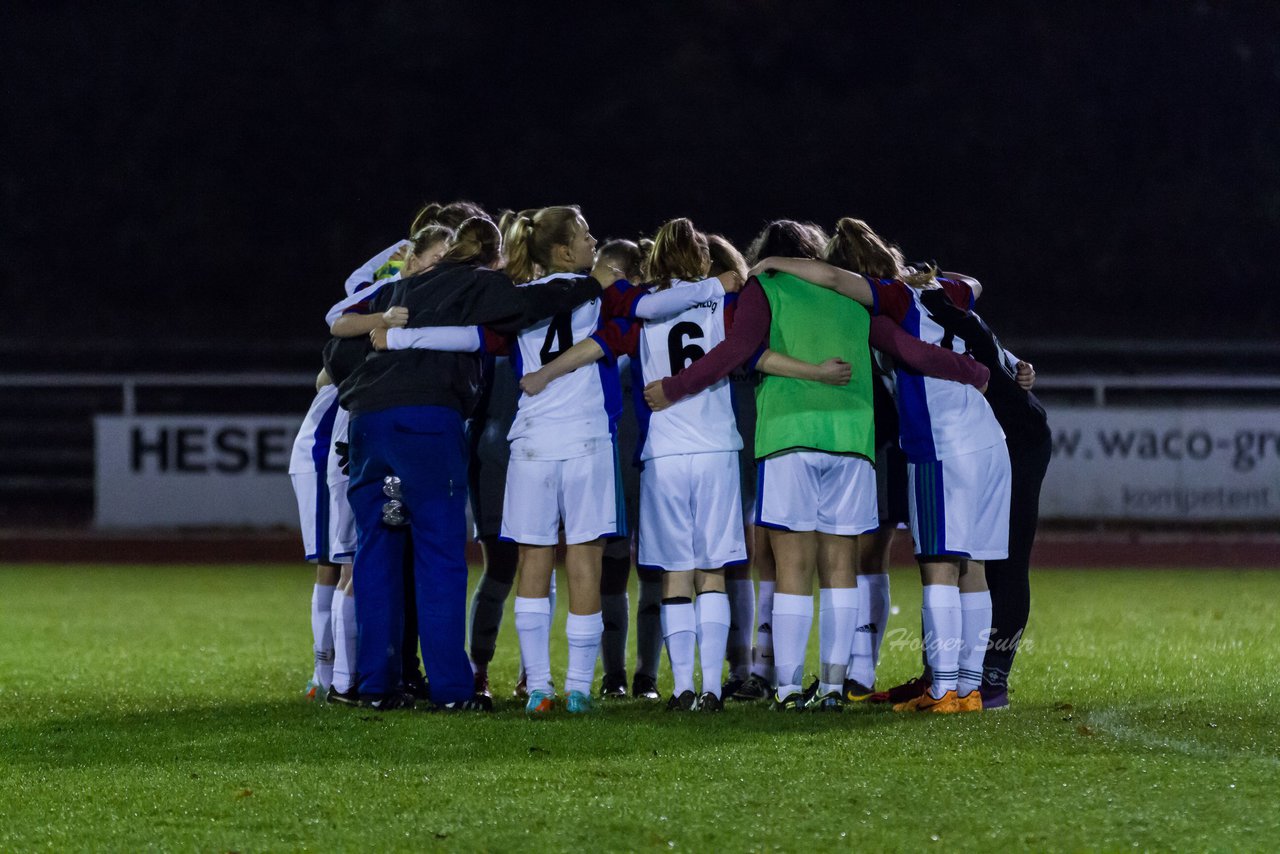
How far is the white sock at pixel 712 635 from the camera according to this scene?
5.88 meters

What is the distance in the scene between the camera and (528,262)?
6.09m

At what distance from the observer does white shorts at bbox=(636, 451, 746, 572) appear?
5.88m

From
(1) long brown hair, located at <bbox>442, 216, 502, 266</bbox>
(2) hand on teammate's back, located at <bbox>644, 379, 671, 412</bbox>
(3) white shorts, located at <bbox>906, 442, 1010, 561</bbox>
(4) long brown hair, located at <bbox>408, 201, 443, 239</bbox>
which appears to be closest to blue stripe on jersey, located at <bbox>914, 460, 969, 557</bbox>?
(3) white shorts, located at <bbox>906, 442, 1010, 561</bbox>

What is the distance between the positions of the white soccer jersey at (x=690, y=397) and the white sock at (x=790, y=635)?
1.97 ft

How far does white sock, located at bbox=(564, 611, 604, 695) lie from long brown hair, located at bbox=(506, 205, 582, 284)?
1.30 m

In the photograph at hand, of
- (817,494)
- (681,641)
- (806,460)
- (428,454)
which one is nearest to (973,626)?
(817,494)

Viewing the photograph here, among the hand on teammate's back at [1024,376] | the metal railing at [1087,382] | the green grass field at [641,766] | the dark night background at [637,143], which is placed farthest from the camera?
the dark night background at [637,143]

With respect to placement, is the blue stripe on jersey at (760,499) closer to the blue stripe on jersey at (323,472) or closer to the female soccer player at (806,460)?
the female soccer player at (806,460)

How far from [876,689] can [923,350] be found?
5.02ft

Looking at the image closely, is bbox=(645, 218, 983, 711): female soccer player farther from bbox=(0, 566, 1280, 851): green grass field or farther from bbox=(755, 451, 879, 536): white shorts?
bbox=(0, 566, 1280, 851): green grass field

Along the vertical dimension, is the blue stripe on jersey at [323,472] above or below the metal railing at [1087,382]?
above

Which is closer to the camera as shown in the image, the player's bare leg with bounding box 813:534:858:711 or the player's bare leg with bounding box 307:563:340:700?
the player's bare leg with bounding box 813:534:858:711

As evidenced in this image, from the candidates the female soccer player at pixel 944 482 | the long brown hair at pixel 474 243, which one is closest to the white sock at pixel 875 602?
the female soccer player at pixel 944 482

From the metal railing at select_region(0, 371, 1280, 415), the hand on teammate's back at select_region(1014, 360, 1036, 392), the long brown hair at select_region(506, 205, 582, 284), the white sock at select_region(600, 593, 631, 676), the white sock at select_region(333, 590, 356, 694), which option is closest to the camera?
the long brown hair at select_region(506, 205, 582, 284)
